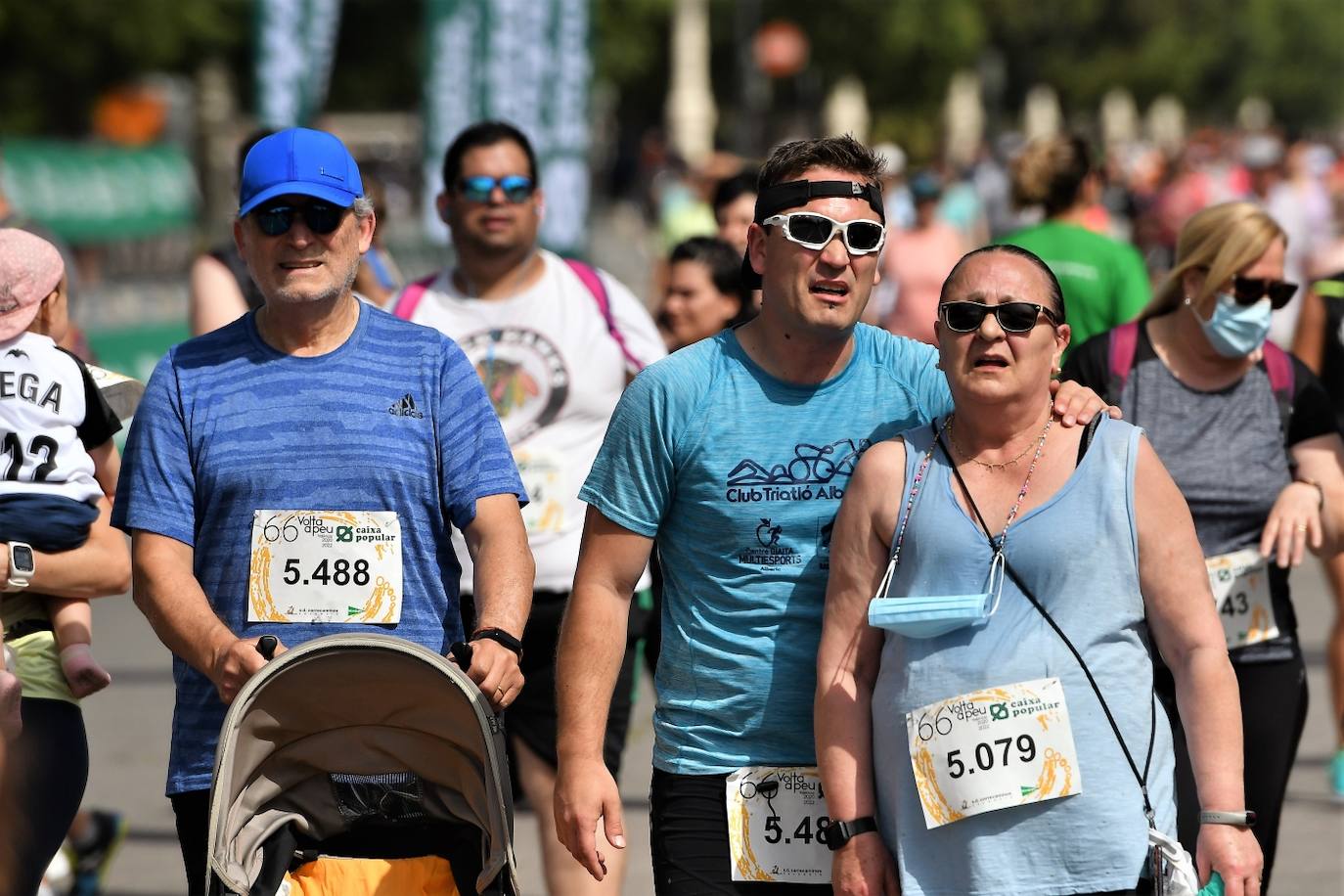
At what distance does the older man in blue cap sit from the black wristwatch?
665 mm

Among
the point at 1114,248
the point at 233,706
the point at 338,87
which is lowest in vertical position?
the point at 233,706

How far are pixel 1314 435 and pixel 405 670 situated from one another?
257cm

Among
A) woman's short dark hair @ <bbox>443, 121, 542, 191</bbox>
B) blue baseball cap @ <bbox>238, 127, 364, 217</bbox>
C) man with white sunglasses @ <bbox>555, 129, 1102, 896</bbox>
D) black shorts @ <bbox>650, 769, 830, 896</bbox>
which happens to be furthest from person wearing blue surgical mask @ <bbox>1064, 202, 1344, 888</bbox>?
blue baseball cap @ <bbox>238, 127, 364, 217</bbox>

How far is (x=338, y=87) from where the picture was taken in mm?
50469

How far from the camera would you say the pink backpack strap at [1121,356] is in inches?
211

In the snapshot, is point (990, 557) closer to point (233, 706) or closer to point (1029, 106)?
point (233, 706)

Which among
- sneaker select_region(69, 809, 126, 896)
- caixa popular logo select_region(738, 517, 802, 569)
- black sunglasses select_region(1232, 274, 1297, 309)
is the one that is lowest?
sneaker select_region(69, 809, 126, 896)

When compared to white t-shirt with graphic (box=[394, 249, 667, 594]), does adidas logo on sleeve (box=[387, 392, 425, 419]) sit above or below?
below

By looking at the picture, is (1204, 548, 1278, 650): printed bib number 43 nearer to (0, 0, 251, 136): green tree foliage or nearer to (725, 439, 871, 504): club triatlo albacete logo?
(725, 439, 871, 504): club triatlo albacete logo

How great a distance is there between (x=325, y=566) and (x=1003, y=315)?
1.35 metres

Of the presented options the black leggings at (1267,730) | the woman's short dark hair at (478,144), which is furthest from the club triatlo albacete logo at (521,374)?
the black leggings at (1267,730)

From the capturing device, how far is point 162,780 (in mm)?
8828

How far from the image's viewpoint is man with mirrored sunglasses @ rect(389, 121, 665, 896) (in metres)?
6.04

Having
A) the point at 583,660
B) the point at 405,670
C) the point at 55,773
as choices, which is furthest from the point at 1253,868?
the point at 55,773
